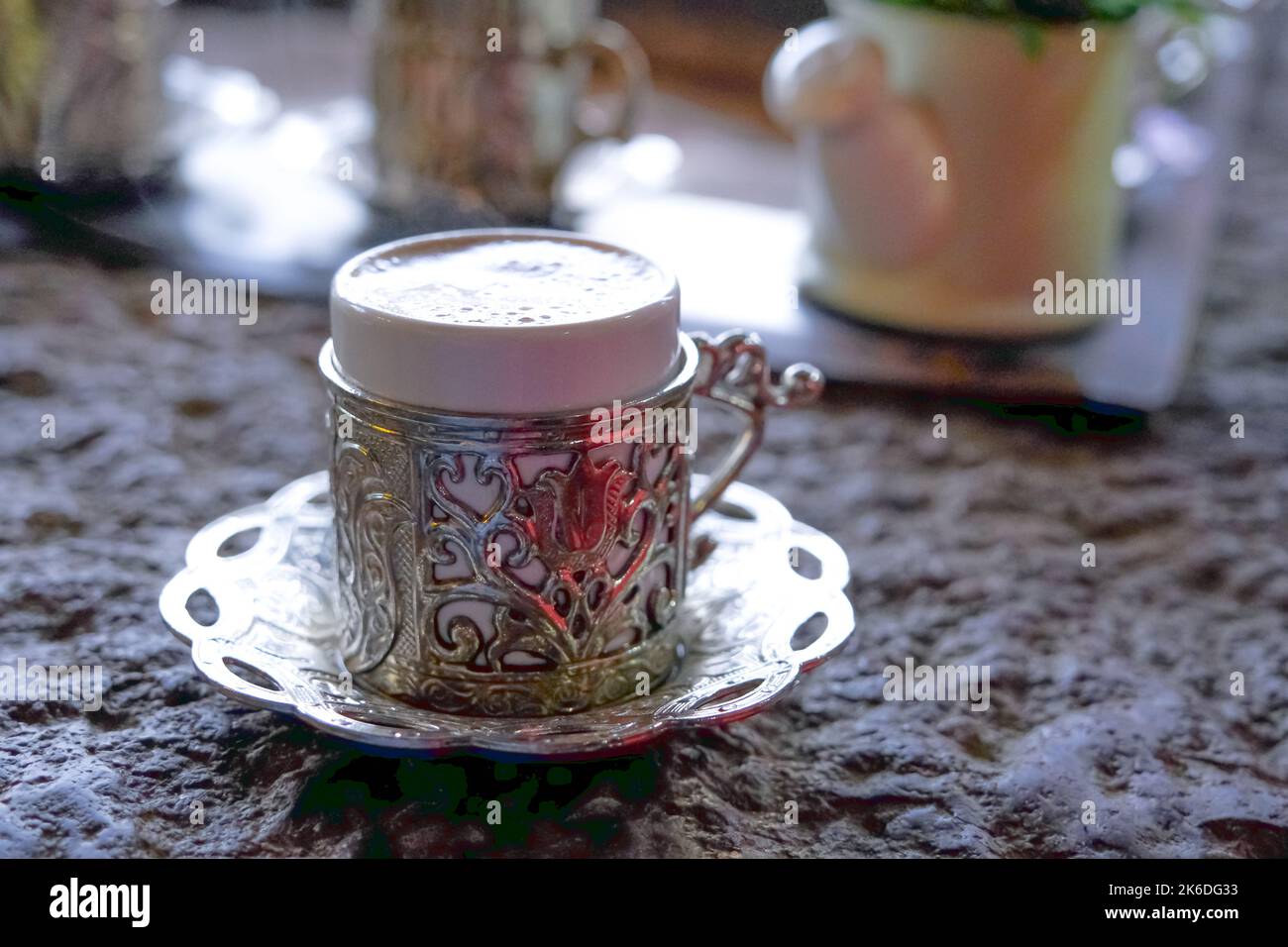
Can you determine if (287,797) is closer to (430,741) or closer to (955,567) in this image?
(430,741)

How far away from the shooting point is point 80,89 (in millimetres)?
1087

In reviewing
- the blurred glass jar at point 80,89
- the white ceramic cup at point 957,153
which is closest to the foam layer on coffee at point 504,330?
the white ceramic cup at point 957,153

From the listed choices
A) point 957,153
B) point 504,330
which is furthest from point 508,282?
point 957,153

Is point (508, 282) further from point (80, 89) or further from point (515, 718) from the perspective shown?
point (80, 89)

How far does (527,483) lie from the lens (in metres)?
0.48

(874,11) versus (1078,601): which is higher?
(874,11)

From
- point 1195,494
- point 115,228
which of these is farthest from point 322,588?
point 115,228

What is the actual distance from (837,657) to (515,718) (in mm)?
171

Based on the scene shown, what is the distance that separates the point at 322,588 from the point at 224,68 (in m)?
1.03

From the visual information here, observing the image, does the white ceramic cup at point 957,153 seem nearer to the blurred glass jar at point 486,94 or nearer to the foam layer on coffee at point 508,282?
the blurred glass jar at point 486,94

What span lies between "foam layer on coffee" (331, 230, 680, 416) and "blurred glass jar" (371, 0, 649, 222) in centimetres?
52

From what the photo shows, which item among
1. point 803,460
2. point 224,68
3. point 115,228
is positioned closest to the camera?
point 803,460

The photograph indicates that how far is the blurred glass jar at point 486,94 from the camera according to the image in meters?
1.01

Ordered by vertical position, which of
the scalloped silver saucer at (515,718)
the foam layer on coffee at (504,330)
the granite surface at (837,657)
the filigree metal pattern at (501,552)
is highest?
the foam layer on coffee at (504,330)
